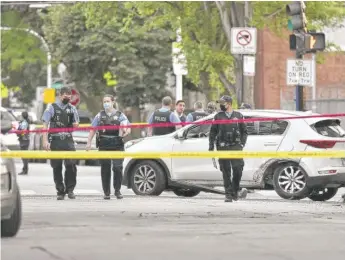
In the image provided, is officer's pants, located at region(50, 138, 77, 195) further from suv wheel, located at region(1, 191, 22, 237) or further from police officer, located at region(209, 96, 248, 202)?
suv wheel, located at region(1, 191, 22, 237)

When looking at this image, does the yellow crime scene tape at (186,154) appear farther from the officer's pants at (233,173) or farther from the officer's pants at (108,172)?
the officer's pants at (108,172)

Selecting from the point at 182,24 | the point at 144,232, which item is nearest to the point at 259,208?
the point at 144,232

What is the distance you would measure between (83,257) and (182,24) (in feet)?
73.0

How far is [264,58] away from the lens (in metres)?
46.8

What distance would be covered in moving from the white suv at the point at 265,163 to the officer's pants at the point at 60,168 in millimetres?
1789

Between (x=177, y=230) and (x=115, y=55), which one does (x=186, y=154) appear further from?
(x=115, y=55)

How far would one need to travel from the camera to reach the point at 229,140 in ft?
62.4

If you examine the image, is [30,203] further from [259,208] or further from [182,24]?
[182,24]

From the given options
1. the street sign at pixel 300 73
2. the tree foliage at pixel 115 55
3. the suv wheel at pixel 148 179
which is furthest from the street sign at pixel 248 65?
the tree foliage at pixel 115 55

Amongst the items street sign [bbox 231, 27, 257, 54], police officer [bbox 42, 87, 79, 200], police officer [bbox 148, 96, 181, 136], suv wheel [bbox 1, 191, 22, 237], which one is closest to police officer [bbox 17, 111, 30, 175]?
street sign [bbox 231, 27, 257, 54]

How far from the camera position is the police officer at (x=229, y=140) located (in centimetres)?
1903

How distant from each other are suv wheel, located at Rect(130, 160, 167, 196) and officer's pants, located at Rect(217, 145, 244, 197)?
230 centimetres

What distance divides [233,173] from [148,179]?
261cm

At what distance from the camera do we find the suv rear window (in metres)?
20.1
